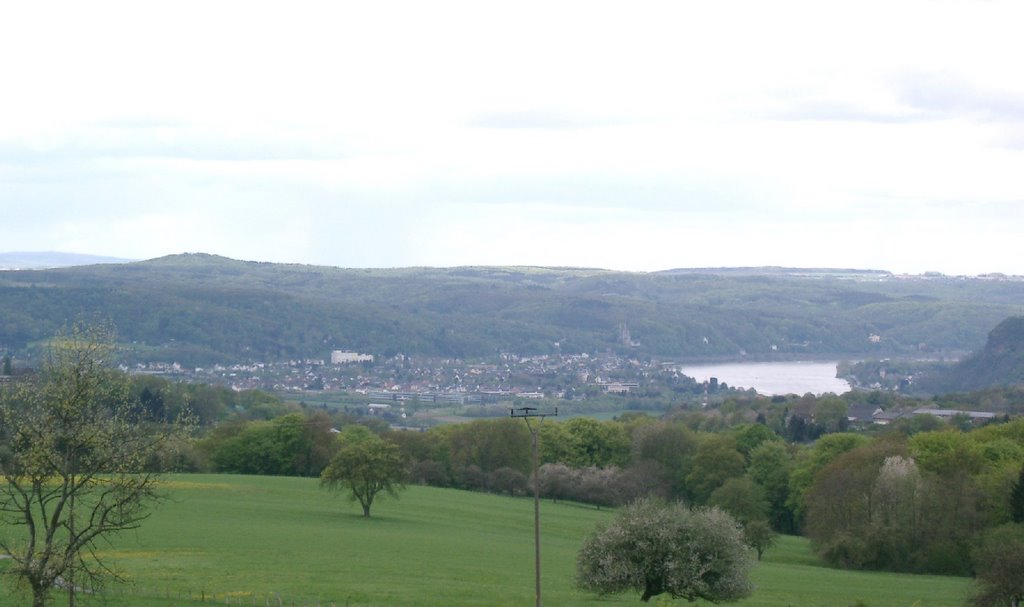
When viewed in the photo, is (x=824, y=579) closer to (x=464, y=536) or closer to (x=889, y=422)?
(x=464, y=536)

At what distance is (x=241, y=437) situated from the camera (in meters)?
89.9

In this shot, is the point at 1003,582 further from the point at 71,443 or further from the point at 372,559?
the point at 71,443

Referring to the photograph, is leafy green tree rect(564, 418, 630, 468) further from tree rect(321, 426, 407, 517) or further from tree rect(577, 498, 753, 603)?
tree rect(577, 498, 753, 603)

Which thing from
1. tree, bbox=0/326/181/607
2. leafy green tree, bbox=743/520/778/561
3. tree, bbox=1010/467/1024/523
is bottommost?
Answer: leafy green tree, bbox=743/520/778/561

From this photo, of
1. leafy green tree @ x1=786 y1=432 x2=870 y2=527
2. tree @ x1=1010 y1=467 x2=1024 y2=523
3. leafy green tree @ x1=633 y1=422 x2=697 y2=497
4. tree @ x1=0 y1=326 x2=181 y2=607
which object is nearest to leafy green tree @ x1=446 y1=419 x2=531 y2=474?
leafy green tree @ x1=633 y1=422 x2=697 y2=497

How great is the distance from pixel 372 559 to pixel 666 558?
525 inches

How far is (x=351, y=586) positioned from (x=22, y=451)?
13951 mm

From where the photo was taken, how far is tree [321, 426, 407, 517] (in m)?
64.4

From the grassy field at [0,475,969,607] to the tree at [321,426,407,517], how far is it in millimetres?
1346

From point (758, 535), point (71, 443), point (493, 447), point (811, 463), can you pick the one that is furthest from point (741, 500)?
point (71, 443)

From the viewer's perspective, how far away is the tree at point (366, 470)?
6444cm

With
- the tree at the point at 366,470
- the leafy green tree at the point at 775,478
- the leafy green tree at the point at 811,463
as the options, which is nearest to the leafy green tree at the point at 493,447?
the leafy green tree at the point at 775,478

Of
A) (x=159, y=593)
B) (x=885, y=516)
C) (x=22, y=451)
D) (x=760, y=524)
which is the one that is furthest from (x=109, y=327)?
(x=885, y=516)

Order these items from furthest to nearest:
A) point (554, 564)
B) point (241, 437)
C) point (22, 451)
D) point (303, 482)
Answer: point (241, 437) → point (303, 482) → point (554, 564) → point (22, 451)
